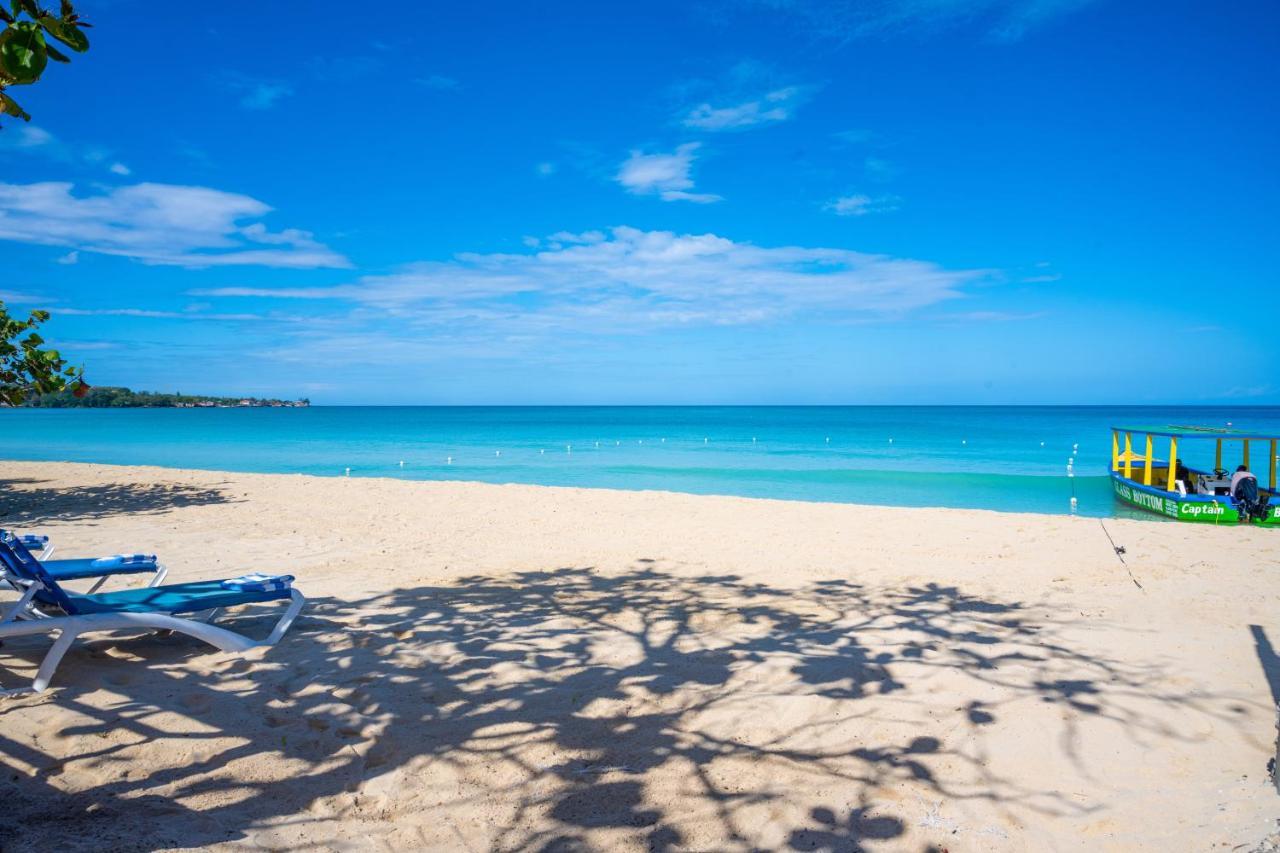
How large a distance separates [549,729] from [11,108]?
3.49m

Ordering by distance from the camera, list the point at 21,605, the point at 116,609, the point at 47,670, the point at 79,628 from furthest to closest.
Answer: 1. the point at 116,609
2. the point at 21,605
3. the point at 79,628
4. the point at 47,670

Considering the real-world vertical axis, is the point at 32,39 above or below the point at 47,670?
above

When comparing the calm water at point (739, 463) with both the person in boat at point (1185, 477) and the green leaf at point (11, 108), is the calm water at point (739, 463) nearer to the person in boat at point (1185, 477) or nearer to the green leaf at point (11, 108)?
the person in boat at point (1185, 477)

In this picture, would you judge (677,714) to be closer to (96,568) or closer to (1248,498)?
(96,568)

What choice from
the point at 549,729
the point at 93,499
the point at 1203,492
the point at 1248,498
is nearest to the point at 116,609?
the point at 549,729

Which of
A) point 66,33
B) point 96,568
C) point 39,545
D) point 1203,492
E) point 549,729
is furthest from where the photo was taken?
point 1203,492

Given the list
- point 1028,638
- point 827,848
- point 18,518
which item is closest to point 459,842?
point 827,848

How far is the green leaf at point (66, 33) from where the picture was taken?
2148 mm

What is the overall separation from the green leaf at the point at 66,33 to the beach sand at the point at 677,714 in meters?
2.75

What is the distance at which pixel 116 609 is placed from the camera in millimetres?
4570

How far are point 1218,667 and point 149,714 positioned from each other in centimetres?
649

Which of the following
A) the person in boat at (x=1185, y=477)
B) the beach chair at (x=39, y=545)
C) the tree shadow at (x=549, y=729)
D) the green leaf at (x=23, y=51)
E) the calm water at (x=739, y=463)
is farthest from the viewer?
the calm water at (x=739, y=463)

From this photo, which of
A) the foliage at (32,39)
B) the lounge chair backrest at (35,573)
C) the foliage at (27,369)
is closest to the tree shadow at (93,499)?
the foliage at (27,369)

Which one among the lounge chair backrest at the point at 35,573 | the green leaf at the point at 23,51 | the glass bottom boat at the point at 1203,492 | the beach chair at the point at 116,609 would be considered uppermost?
the green leaf at the point at 23,51
